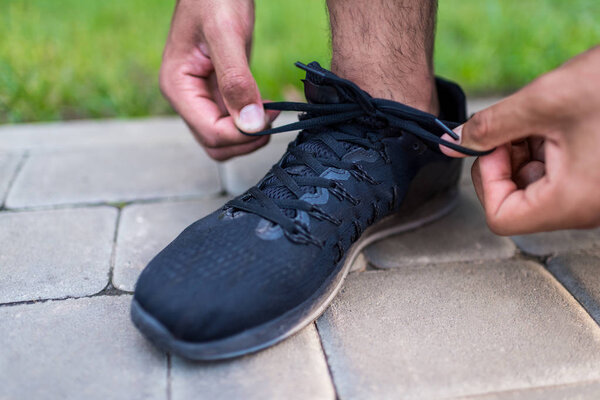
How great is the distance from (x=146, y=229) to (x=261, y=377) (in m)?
0.50

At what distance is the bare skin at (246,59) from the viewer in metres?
1.07

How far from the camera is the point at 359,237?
1.08 meters

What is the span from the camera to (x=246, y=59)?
44.9 inches

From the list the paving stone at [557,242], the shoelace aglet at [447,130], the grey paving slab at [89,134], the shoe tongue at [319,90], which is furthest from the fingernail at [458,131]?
the grey paving slab at [89,134]

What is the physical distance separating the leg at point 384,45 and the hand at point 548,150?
170 millimetres

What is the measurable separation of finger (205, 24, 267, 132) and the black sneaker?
57mm

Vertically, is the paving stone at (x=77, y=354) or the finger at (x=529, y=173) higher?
the finger at (x=529, y=173)

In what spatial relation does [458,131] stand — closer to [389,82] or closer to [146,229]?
[389,82]

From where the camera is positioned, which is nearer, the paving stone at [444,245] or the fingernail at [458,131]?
the fingernail at [458,131]

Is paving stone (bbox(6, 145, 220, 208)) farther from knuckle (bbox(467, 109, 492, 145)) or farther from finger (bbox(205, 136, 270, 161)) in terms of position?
knuckle (bbox(467, 109, 492, 145))

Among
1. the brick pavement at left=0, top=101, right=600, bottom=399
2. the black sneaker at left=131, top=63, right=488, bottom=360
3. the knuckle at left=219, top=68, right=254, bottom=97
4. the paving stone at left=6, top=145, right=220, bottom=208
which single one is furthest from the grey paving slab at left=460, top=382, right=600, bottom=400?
the paving stone at left=6, top=145, right=220, bottom=208

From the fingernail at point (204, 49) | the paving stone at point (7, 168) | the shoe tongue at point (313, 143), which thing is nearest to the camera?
the shoe tongue at point (313, 143)

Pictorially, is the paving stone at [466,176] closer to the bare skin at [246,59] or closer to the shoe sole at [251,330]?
the bare skin at [246,59]

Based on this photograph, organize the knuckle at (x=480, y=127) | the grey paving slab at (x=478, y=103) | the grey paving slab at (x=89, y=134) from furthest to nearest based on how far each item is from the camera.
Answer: the grey paving slab at (x=478, y=103) < the grey paving slab at (x=89, y=134) < the knuckle at (x=480, y=127)
